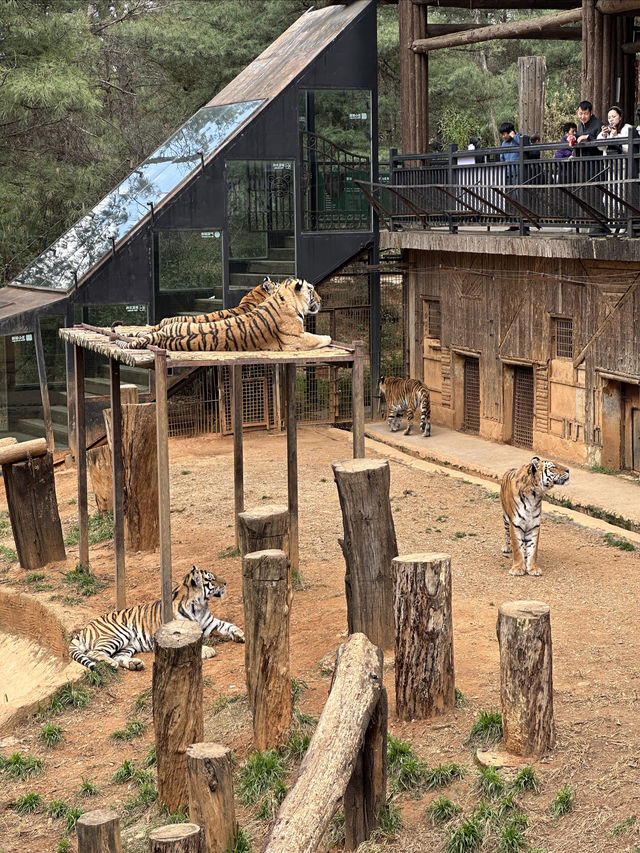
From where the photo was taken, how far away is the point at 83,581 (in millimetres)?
11852

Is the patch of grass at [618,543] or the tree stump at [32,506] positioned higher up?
the tree stump at [32,506]

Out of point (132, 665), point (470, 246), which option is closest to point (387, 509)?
point (132, 665)

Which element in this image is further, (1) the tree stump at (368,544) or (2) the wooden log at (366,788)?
(1) the tree stump at (368,544)

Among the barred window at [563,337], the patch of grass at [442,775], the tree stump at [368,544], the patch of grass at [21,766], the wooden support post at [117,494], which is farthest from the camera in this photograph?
the barred window at [563,337]

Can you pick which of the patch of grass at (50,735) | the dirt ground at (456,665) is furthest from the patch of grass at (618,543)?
the patch of grass at (50,735)

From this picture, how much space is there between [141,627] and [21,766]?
6.75 ft

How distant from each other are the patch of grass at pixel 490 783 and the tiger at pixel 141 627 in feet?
11.0

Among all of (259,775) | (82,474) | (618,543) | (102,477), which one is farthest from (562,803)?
(102,477)

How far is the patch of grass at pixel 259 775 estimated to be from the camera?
7.07m

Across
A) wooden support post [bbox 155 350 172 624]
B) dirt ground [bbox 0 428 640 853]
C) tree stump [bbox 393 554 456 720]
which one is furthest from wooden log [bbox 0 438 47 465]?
tree stump [bbox 393 554 456 720]

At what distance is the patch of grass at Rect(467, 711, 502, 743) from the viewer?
23.7 ft

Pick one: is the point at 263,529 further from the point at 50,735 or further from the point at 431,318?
the point at 431,318

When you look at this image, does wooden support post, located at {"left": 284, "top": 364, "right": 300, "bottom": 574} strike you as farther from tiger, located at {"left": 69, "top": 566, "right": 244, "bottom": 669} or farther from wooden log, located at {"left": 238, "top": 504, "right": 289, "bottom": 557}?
wooden log, located at {"left": 238, "top": 504, "right": 289, "bottom": 557}

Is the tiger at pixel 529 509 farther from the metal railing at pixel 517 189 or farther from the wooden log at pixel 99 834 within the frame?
the wooden log at pixel 99 834
